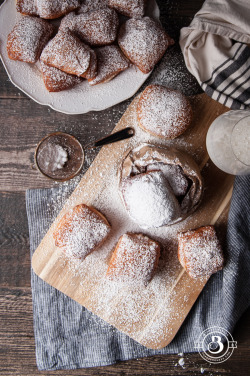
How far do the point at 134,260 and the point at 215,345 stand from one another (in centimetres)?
53

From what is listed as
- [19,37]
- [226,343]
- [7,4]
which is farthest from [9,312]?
[7,4]

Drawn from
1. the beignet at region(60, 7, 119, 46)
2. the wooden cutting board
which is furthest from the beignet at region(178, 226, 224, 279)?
the beignet at region(60, 7, 119, 46)

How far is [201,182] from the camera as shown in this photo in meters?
1.36

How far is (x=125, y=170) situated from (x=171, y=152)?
0.19 meters

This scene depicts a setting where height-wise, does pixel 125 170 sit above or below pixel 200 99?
below

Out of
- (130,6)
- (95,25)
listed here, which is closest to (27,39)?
(95,25)

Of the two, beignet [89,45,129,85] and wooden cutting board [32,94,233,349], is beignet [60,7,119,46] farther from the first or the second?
wooden cutting board [32,94,233,349]

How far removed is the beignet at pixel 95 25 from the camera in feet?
4.51

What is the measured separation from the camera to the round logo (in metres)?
1.51

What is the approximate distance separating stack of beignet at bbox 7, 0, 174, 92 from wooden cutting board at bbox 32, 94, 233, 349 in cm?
18

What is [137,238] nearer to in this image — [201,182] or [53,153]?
[201,182]

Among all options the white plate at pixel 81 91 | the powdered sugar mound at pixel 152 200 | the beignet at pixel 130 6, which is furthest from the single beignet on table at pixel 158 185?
the beignet at pixel 130 6

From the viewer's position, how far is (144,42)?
4.53ft

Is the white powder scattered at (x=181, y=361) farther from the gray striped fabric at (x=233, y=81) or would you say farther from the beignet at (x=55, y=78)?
the beignet at (x=55, y=78)
